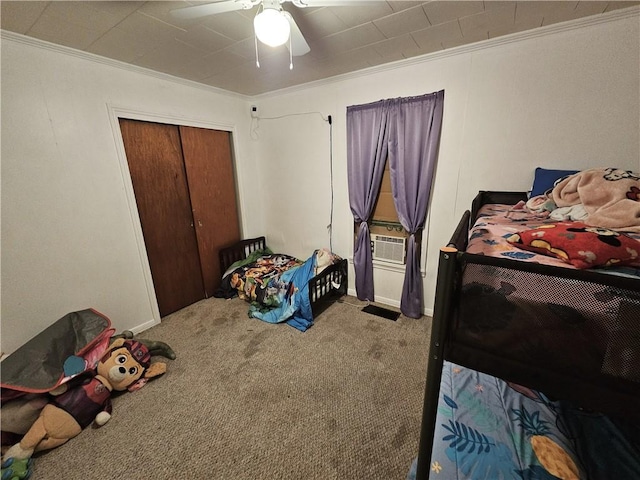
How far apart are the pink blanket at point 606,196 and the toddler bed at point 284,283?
1949 mm

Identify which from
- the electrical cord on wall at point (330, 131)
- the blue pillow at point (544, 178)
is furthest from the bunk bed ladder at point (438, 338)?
the electrical cord on wall at point (330, 131)

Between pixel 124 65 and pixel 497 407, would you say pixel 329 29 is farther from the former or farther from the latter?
pixel 497 407

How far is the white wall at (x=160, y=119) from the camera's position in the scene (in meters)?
1.66

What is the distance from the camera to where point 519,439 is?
996 millimetres

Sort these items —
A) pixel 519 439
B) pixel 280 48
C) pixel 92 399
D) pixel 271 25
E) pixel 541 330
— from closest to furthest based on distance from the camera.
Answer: pixel 541 330
pixel 519 439
pixel 271 25
pixel 92 399
pixel 280 48

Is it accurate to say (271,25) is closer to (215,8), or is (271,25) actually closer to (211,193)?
(215,8)

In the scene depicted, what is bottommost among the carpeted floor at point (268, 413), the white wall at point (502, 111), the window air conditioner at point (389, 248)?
the carpeted floor at point (268, 413)

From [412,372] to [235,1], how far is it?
2.42 meters

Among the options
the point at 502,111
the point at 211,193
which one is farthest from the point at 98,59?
the point at 502,111

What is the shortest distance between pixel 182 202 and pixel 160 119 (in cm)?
82

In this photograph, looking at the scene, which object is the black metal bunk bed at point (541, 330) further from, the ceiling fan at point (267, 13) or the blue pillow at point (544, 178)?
the blue pillow at point (544, 178)

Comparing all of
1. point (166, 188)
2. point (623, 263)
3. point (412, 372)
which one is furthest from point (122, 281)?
point (623, 263)

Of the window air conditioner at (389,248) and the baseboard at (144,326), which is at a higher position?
the window air conditioner at (389,248)

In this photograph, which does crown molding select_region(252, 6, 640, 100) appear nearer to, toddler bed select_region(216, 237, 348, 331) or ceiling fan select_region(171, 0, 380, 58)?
ceiling fan select_region(171, 0, 380, 58)
